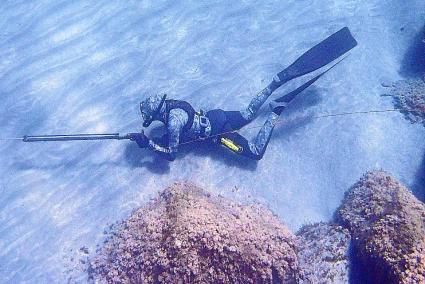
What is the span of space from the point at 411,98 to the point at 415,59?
1.79 metres

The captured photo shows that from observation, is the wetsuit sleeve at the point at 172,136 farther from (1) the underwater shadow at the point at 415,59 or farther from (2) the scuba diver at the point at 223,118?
(1) the underwater shadow at the point at 415,59

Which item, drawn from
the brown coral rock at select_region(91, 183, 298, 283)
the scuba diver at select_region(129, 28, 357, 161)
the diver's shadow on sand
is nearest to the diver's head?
the scuba diver at select_region(129, 28, 357, 161)

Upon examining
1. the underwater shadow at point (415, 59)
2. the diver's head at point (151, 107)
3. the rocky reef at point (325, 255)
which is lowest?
the underwater shadow at point (415, 59)

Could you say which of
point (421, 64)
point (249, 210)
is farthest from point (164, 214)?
point (421, 64)

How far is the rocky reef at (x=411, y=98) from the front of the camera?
7371mm

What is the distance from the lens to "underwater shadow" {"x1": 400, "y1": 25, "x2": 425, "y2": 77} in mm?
8445

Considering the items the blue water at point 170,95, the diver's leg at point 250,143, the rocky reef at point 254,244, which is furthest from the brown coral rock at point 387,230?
the diver's leg at point 250,143

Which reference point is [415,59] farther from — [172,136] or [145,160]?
[145,160]

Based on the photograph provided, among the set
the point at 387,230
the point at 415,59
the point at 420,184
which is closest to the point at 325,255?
the point at 387,230

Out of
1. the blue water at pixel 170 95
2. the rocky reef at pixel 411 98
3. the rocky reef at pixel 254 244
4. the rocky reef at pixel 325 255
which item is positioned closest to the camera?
the rocky reef at pixel 254 244

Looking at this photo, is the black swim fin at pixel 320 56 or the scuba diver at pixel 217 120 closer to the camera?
the scuba diver at pixel 217 120

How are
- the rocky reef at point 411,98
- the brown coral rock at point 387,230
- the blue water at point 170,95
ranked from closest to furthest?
the brown coral rock at point 387,230 → the blue water at point 170,95 → the rocky reef at point 411,98

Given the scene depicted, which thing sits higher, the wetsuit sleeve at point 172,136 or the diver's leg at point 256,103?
the wetsuit sleeve at point 172,136

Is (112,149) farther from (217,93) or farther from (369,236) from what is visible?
(369,236)
